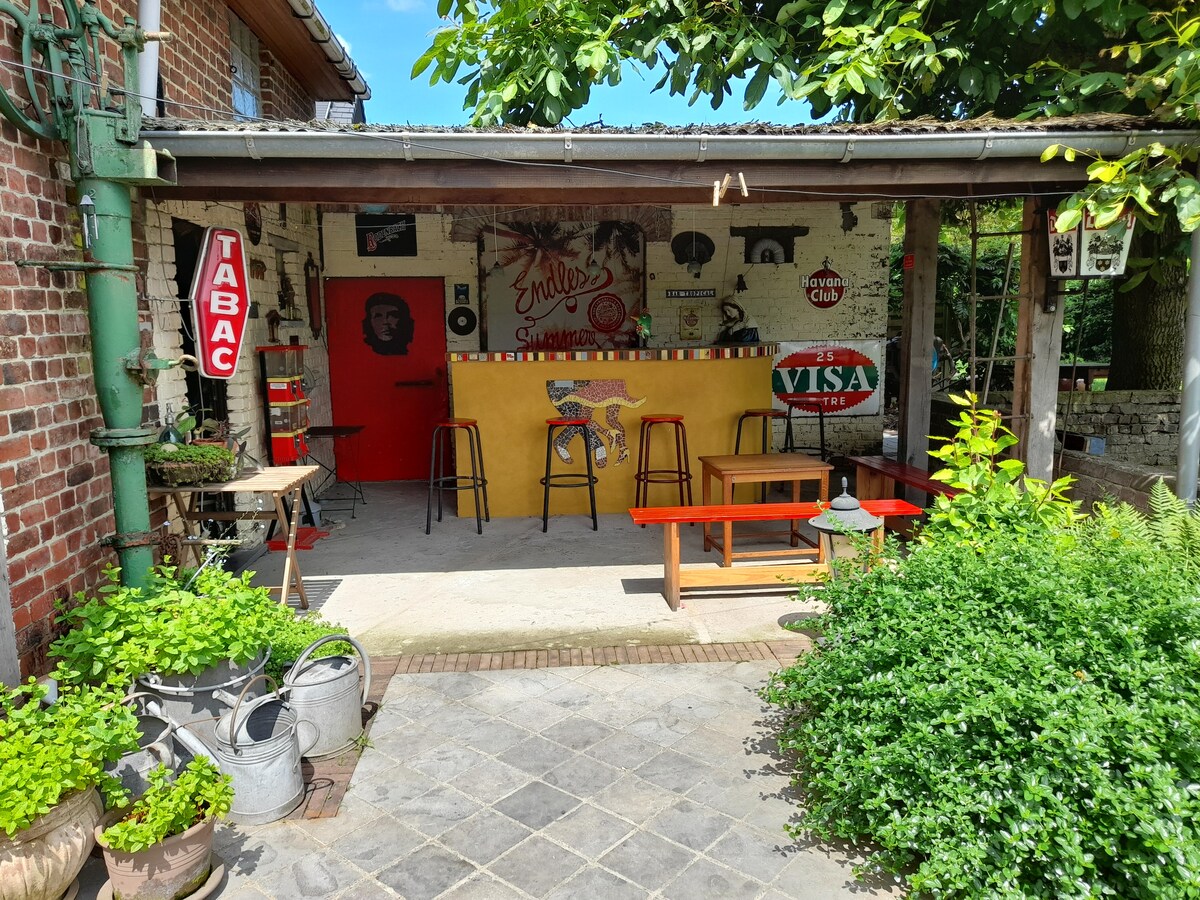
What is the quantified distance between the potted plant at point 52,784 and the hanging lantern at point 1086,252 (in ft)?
18.7

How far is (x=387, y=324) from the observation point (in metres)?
9.30

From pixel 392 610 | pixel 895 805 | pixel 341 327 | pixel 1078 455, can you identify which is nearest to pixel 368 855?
pixel 895 805

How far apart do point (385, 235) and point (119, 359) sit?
5.78 meters

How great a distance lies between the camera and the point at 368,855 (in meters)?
2.80

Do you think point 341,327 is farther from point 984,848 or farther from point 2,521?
point 984,848

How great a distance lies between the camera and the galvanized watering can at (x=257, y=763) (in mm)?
2949

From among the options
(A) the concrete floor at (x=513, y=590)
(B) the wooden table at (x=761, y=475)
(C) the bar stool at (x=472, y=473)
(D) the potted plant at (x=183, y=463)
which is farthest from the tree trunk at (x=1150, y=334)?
(D) the potted plant at (x=183, y=463)

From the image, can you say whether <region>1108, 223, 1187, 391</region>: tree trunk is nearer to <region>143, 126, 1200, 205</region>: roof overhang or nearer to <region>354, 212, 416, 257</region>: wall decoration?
<region>143, 126, 1200, 205</region>: roof overhang

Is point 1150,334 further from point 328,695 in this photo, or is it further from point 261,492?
point 328,695

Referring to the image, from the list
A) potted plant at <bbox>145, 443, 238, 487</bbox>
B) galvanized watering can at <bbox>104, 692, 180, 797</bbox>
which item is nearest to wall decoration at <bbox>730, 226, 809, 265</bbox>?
potted plant at <bbox>145, 443, 238, 487</bbox>

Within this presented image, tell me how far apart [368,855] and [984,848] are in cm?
201

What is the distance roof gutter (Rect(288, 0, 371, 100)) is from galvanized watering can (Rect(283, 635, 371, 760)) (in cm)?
541

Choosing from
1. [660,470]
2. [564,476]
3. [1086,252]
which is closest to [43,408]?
→ [564,476]

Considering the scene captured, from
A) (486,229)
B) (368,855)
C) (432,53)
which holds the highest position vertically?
(432,53)
